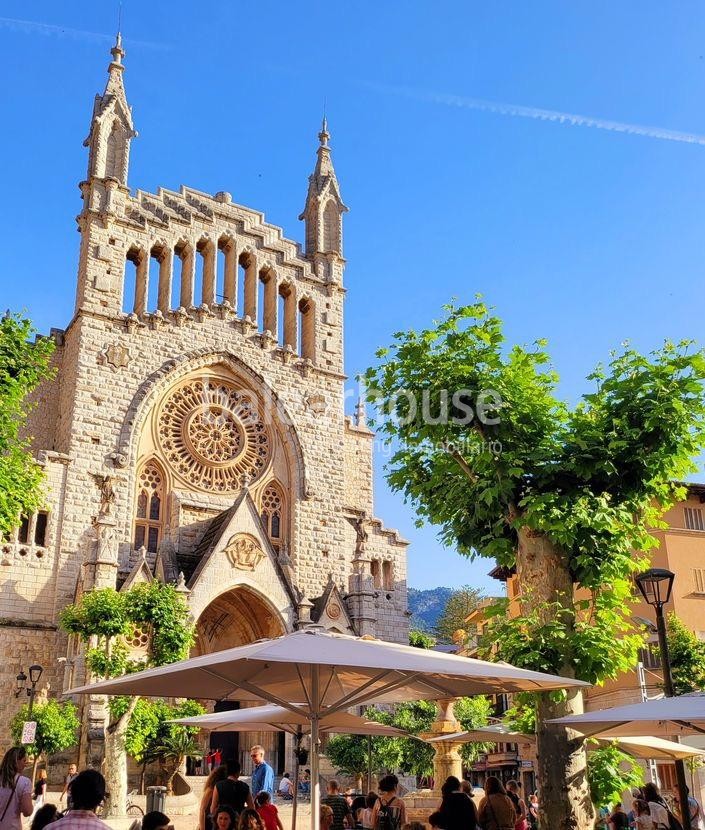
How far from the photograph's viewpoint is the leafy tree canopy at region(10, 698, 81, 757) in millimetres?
→ 22000

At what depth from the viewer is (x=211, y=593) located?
27000mm

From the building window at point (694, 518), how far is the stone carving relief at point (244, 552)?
1481 cm

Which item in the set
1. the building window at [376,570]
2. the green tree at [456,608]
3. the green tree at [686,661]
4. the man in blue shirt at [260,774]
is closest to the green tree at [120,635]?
the man in blue shirt at [260,774]

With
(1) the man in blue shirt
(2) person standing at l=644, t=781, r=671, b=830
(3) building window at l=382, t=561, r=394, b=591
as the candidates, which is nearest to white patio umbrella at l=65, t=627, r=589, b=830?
(1) the man in blue shirt

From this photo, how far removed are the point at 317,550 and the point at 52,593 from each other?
30.8 feet

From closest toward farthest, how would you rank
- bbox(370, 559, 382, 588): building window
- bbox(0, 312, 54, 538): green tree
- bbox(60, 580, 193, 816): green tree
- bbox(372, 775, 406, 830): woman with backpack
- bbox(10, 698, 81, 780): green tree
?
bbox(372, 775, 406, 830): woman with backpack < bbox(0, 312, 54, 538): green tree < bbox(60, 580, 193, 816): green tree < bbox(10, 698, 81, 780): green tree < bbox(370, 559, 382, 588): building window

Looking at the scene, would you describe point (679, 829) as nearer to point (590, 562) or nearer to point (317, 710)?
point (590, 562)

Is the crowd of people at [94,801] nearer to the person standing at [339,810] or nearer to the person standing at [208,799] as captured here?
the person standing at [208,799]

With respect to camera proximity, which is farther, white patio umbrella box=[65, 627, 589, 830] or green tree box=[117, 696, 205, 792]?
green tree box=[117, 696, 205, 792]

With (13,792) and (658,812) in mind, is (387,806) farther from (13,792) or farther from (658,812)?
(13,792)

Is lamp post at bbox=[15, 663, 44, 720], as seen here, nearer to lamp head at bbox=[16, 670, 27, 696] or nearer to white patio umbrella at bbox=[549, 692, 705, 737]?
lamp head at bbox=[16, 670, 27, 696]

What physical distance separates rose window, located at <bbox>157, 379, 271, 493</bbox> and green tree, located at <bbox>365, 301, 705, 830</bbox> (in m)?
16.9

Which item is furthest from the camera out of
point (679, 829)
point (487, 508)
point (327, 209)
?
point (327, 209)

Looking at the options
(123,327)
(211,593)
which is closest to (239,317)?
(123,327)
